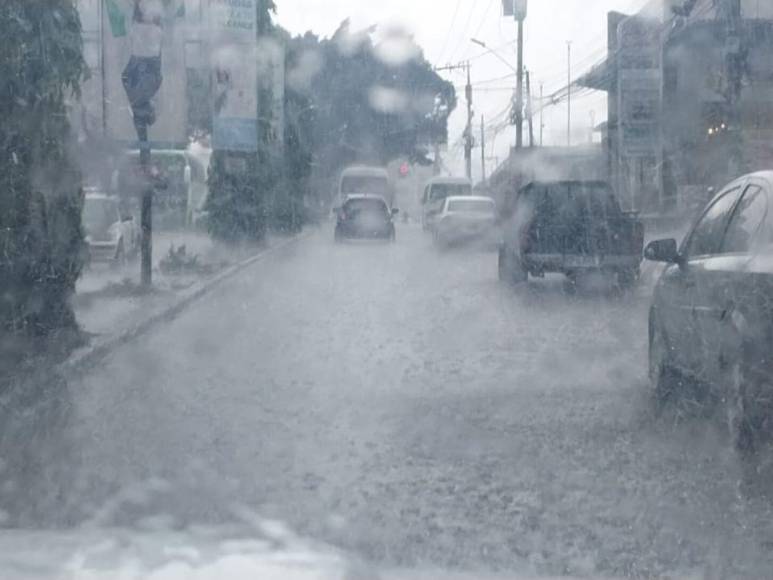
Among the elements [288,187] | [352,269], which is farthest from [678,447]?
[288,187]

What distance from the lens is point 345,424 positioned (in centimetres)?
942

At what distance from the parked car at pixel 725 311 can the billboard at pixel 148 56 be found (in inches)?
475

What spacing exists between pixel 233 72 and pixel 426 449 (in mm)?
21609

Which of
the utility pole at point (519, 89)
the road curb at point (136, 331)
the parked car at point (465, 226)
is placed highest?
the utility pole at point (519, 89)

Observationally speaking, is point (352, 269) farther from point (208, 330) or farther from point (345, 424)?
point (345, 424)

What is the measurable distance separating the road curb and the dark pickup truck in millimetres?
5152

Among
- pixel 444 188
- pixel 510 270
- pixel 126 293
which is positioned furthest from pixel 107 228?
pixel 444 188

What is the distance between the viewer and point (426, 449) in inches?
333

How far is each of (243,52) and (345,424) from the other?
20202 mm

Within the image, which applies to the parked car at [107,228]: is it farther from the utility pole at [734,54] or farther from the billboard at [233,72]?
the utility pole at [734,54]

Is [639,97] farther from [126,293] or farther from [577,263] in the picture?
[126,293]

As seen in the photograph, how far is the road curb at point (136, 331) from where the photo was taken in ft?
40.4

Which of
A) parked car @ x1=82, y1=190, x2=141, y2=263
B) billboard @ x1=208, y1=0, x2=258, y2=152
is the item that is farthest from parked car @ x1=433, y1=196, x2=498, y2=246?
parked car @ x1=82, y1=190, x2=141, y2=263

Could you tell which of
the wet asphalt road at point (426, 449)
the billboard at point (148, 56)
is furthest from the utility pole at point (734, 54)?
the billboard at point (148, 56)
